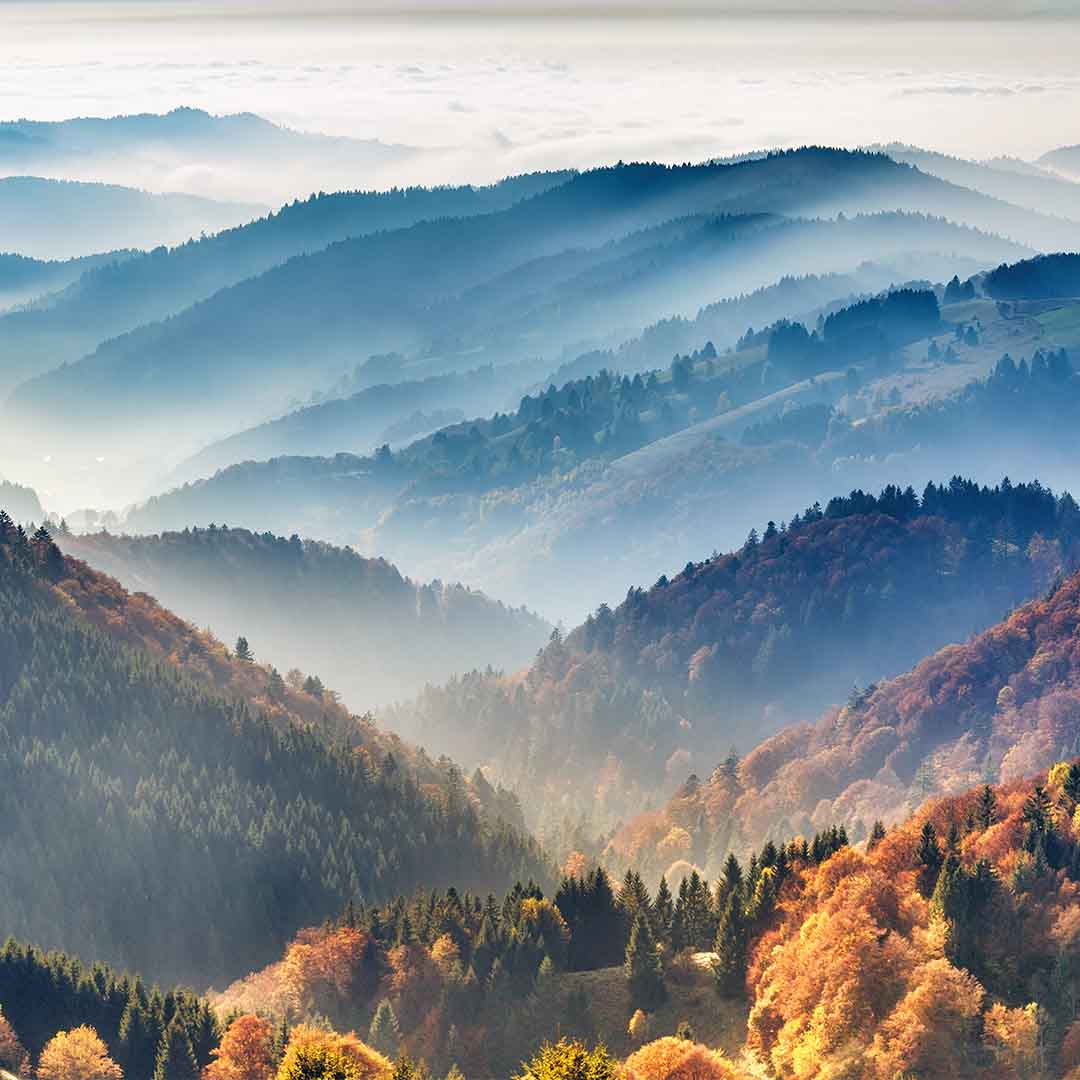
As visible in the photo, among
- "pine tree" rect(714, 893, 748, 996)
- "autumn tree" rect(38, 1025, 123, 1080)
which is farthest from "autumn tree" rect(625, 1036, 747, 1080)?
"autumn tree" rect(38, 1025, 123, 1080)

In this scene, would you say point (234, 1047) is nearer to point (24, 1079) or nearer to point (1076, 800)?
point (24, 1079)

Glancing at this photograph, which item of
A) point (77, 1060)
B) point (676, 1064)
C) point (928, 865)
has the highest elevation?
point (928, 865)

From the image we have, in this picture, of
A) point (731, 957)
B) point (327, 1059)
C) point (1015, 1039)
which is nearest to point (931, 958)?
point (1015, 1039)

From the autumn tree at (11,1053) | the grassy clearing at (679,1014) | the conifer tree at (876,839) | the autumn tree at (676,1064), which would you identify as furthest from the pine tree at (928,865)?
the autumn tree at (11,1053)

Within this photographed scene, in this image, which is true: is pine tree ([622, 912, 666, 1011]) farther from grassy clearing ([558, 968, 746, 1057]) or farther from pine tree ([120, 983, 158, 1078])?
pine tree ([120, 983, 158, 1078])

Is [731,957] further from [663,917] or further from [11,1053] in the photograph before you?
[11,1053]

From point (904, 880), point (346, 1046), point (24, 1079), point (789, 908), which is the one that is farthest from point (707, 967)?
point (24, 1079)
